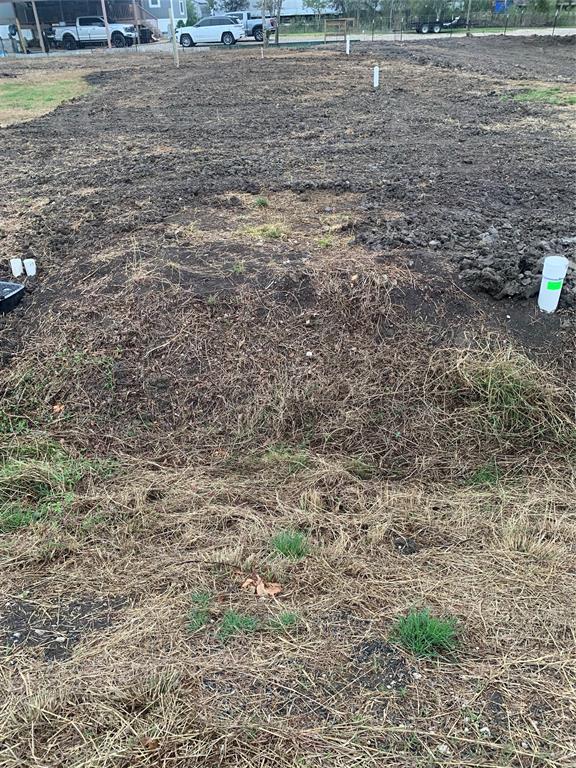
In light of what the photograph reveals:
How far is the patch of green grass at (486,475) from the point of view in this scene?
12.0 feet

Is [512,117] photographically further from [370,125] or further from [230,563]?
[230,563]

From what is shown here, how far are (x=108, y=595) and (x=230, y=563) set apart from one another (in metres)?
0.60

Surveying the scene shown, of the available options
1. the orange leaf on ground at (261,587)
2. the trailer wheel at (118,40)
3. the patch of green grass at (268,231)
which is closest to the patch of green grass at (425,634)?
the orange leaf on ground at (261,587)

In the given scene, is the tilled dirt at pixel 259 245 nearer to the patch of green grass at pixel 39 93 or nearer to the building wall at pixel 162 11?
the patch of green grass at pixel 39 93

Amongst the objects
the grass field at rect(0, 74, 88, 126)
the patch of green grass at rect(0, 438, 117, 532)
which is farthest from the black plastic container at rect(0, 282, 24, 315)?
the grass field at rect(0, 74, 88, 126)

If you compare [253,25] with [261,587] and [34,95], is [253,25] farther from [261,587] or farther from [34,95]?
[261,587]

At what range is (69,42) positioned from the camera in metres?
32.7

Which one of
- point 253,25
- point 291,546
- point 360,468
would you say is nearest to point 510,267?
point 360,468

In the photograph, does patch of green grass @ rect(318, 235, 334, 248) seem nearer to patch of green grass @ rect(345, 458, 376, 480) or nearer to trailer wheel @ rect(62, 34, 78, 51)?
patch of green grass @ rect(345, 458, 376, 480)

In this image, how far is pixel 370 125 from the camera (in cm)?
1038

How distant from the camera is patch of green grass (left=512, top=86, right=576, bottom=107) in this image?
12.1 meters

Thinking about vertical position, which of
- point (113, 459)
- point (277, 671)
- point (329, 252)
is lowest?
point (113, 459)

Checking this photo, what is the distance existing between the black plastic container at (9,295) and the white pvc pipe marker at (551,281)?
423 cm

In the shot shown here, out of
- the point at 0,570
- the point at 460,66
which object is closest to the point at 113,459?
the point at 0,570
